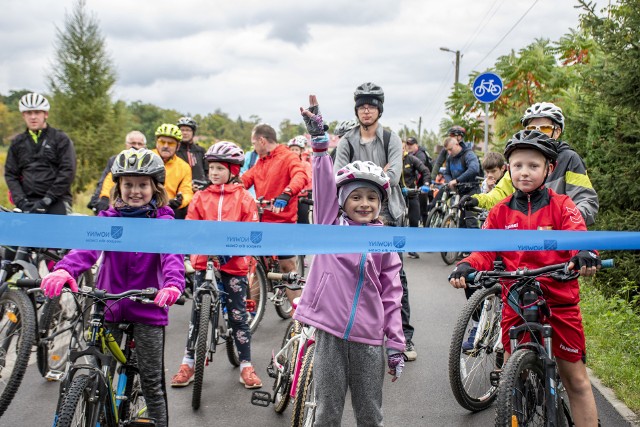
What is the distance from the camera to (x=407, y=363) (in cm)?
664

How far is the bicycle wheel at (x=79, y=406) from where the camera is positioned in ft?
10.7

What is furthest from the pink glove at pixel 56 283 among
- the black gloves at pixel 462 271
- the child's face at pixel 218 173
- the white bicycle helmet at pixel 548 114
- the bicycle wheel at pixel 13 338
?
the white bicycle helmet at pixel 548 114

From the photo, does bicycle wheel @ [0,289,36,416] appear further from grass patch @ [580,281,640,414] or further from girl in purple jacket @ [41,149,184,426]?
grass patch @ [580,281,640,414]

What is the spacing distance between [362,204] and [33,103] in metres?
5.06

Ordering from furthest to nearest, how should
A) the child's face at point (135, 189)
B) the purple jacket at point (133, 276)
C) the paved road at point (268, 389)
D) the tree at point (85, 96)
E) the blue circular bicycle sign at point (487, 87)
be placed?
the tree at point (85, 96) → the blue circular bicycle sign at point (487, 87) → the paved road at point (268, 389) → the child's face at point (135, 189) → the purple jacket at point (133, 276)

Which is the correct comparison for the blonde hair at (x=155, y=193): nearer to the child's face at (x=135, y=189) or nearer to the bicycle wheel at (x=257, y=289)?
the child's face at (x=135, y=189)

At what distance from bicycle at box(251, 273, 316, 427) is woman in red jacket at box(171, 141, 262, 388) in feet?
2.93

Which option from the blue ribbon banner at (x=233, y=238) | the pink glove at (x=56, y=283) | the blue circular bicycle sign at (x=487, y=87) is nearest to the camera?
the pink glove at (x=56, y=283)

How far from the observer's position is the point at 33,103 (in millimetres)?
7352

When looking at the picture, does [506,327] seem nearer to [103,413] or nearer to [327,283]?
[327,283]

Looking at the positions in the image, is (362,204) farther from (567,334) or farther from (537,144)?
(567,334)

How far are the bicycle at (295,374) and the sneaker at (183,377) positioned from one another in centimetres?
94

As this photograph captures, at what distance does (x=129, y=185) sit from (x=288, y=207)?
4089 millimetres

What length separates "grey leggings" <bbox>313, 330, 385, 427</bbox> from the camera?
142 inches
